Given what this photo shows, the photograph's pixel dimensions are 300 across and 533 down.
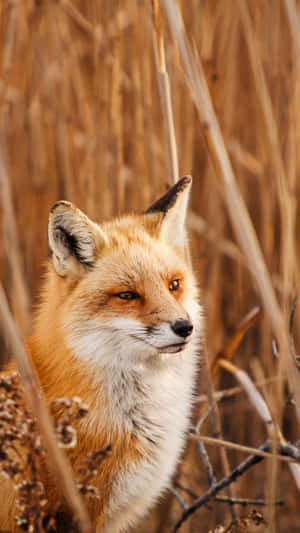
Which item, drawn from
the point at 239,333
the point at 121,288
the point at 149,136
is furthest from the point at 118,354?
the point at 149,136

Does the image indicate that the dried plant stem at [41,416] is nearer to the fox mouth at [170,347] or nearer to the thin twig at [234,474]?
the fox mouth at [170,347]

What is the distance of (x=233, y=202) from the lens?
155cm

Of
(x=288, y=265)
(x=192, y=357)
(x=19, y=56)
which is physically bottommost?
(x=192, y=357)

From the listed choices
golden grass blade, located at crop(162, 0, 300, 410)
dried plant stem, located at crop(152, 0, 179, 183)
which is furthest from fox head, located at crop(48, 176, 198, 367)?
golden grass blade, located at crop(162, 0, 300, 410)

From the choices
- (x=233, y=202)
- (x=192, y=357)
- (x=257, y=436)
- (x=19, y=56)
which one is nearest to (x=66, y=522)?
(x=192, y=357)

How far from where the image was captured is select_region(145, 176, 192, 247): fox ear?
7.27ft

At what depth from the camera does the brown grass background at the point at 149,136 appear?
3051mm

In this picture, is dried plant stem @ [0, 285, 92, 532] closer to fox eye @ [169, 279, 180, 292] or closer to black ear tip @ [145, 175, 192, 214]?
fox eye @ [169, 279, 180, 292]

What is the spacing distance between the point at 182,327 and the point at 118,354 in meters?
0.28

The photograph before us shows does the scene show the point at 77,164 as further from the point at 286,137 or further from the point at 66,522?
the point at 66,522

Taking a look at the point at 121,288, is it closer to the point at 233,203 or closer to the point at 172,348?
the point at 172,348

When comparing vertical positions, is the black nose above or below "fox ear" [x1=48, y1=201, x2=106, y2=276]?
below

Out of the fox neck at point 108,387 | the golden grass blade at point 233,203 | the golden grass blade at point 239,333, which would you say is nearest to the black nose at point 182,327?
the fox neck at point 108,387

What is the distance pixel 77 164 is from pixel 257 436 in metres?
2.21
